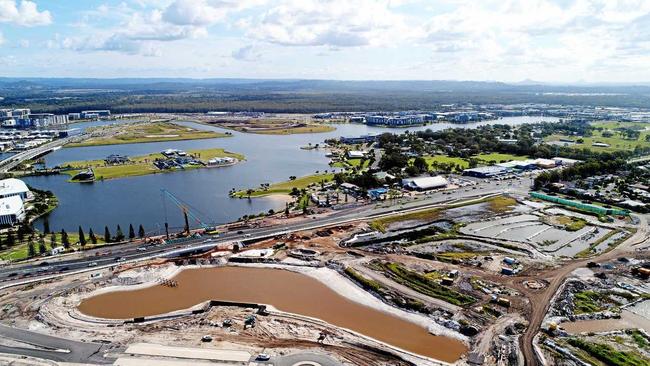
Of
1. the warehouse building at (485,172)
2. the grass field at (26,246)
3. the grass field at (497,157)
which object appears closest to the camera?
the grass field at (26,246)

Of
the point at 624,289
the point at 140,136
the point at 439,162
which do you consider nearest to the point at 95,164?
the point at 140,136

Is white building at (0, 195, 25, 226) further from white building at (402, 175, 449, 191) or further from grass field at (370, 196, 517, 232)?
white building at (402, 175, 449, 191)

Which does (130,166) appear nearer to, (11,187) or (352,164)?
(11,187)

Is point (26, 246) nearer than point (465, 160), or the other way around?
point (26, 246)

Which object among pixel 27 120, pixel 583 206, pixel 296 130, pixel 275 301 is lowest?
pixel 275 301

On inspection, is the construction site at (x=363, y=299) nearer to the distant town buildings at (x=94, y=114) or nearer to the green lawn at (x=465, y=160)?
the green lawn at (x=465, y=160)

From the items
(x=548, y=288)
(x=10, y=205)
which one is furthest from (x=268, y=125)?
(x=548, y=288)

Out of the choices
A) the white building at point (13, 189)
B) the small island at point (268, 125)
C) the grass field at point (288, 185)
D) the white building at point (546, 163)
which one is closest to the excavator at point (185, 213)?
the grass field at point (288, 185)
